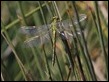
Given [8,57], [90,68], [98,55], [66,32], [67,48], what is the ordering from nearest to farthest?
[67,48] → [66,32] → [90,68] → [98,55] → [8,57]

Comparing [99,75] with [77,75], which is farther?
[99,75]

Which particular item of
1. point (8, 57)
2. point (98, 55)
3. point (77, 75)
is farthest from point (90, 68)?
point (8, 57)

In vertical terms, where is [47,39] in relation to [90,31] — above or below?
above

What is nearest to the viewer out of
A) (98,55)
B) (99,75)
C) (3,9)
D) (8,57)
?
(99,75)

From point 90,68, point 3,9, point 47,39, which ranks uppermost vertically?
point 47,39

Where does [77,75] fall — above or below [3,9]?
above

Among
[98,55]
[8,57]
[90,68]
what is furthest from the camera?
[8,57]

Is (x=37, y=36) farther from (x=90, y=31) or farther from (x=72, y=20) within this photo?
(x=90, y=31)

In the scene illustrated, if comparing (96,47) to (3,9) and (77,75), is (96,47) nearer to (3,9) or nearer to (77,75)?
(3,9)

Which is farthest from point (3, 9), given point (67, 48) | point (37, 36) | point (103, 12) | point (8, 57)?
point (67, 48)
